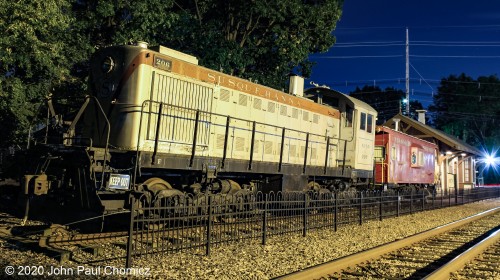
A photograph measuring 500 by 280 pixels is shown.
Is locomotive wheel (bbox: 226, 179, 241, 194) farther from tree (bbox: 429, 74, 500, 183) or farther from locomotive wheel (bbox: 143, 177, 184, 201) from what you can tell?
tree (bbox: 429, 74, 500, 183)

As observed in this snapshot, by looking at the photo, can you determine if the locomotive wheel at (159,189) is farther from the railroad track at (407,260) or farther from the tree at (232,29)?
the tree at (232,29)

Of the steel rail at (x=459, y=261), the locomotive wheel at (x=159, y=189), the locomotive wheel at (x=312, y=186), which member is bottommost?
the steel rail at (x=459, y=261)

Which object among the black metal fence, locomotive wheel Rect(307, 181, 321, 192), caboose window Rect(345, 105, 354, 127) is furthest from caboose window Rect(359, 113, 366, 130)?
locomotive wheel Rect(307, 181, 321, 192)

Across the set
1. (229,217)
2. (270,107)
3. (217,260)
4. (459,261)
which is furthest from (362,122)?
(217,260)

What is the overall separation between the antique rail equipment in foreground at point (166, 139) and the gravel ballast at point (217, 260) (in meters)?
1.45

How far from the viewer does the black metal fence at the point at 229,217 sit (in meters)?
7.16

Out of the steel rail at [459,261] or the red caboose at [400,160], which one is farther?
the red caboose at [400,160]

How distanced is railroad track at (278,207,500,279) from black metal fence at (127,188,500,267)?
207 centimetres

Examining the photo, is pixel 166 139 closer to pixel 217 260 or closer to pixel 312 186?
pixel 217 260

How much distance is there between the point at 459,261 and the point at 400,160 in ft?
47.2

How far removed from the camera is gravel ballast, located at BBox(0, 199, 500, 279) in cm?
575

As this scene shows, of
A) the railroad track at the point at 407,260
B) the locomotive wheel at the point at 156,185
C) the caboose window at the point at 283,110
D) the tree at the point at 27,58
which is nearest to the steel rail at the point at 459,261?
the railroad track at the point at 407,260

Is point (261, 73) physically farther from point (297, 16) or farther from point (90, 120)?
point (90, 120)

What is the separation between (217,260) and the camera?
6898mm
